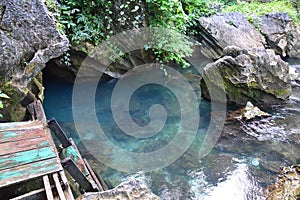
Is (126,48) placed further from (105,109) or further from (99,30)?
(105,109)

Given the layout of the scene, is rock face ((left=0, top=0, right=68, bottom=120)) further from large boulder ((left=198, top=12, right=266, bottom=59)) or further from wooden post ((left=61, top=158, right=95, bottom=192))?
large boulder ((left=198, top=12, right=266, bottom=59))

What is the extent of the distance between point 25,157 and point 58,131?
2.72 ft

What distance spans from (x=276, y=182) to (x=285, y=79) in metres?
3.72

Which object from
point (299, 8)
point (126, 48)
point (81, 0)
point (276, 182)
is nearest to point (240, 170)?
point (276, 182)

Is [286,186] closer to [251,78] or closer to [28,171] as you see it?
[28,171]

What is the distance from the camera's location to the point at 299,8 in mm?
12609

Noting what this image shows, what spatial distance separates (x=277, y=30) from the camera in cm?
1016

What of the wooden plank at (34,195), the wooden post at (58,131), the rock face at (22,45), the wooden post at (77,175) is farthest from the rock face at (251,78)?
the wooden plank at (34,195)

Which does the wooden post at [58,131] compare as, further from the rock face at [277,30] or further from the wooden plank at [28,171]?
the rock face at [277,30]

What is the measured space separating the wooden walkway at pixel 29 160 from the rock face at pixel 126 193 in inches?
10.4

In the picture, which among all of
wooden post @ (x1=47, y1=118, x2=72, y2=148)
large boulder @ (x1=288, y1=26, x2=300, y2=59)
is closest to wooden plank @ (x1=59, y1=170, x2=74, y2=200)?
wooden post @ (x1=47, y1=118, x2=72, y2=148)

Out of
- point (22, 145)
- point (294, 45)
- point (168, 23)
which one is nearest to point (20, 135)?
point (22, 145)

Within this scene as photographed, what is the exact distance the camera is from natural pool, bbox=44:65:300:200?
3682 millimetres

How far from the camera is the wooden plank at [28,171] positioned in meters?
2.03
